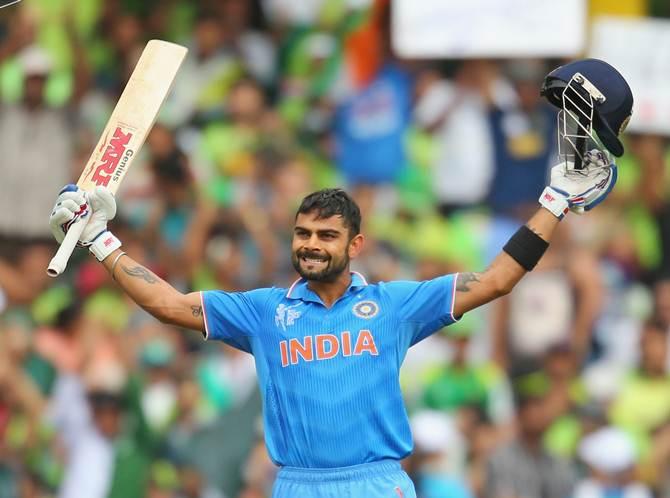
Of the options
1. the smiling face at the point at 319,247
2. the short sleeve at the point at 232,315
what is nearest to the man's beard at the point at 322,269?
the smiling face at the point at 319,247

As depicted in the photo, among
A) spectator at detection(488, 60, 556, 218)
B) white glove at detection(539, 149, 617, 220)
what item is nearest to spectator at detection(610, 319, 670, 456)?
spectator at detection(488, 60, 556, 218)

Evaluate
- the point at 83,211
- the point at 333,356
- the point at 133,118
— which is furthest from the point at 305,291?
the point at 133,118

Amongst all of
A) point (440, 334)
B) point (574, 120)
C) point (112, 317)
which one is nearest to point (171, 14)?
point (112, 317)

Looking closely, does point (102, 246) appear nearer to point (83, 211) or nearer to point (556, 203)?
point (83, 211)

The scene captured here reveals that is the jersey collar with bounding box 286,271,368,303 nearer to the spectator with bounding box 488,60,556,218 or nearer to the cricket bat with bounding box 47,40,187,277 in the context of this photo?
the cricket bat with bounding box 47,40,187,277

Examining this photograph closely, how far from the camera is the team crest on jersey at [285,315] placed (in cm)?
629

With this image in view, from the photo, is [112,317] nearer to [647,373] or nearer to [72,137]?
[72,137]

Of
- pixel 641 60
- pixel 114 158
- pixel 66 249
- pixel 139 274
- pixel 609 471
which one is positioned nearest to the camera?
pixel 66 249

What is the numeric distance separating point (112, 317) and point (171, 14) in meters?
2.38

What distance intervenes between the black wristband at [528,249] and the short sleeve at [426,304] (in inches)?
11.3

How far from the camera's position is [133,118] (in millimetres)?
6637

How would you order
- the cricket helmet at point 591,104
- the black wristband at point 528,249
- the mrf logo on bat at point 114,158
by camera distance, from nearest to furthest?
the black wristband at point 528,249 < the cricket helmet at point 591,104 < the mrf logo on bat at point 114,158

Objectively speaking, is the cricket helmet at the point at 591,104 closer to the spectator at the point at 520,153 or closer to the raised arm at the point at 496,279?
the raised arm at the point at 496,279

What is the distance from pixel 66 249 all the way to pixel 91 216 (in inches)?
9.3
